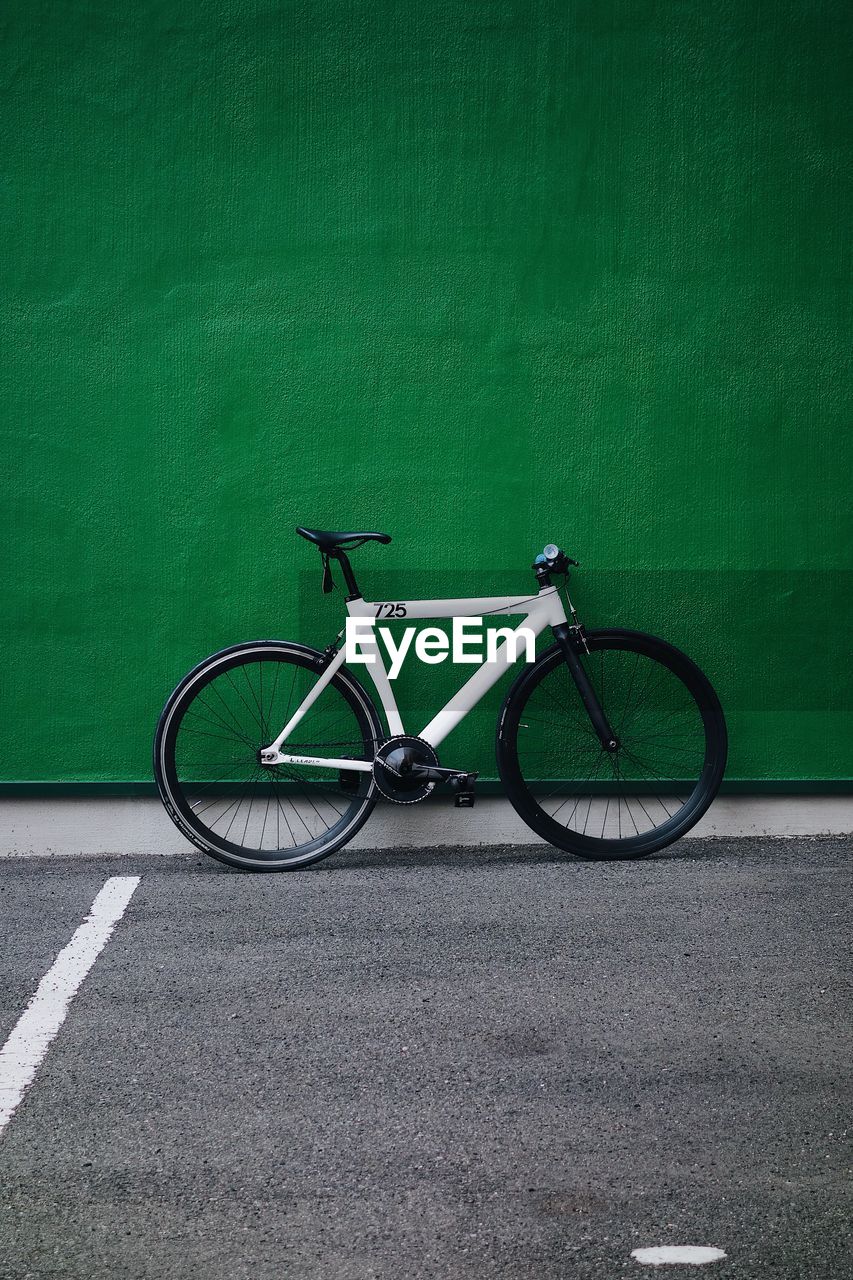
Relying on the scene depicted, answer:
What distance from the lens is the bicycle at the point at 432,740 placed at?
4445 millimetres

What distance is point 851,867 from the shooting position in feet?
14.4

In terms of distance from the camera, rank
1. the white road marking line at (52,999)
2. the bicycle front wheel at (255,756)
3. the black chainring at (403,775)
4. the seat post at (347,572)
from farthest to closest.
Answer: the bicycle front wheel at (255,756) < the seat post at (347,572) < the black chainring at (403,775) < the white road marking line at (52,999)

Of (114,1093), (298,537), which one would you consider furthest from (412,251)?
(114,1093)

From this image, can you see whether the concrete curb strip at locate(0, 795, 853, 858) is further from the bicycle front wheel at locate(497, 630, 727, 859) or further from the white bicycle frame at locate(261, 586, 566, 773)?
the white bicycle frame at locate(261, 586, 566, 773)

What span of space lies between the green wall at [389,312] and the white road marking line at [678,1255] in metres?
2.90

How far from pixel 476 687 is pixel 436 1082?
7.03ft

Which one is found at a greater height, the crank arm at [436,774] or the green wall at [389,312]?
the green wall at [389,312]

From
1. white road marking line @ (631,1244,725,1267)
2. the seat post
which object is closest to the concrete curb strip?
the seat post

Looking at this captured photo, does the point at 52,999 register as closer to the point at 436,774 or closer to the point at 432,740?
the point at 436,774

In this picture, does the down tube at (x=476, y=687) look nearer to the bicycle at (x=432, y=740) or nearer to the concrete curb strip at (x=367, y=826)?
the bicycle at (x=432, y=740)

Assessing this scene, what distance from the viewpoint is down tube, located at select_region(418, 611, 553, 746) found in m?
4.57

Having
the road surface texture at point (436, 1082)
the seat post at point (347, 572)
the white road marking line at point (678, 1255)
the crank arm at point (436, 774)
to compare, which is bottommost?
the road surface texture at point (436, 1082)

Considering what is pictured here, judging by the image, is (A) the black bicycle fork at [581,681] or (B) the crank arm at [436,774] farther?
(A) the black bicycle fork at [581,681]

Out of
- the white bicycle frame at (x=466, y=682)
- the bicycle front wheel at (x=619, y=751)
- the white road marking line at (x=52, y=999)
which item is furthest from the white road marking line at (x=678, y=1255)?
the bicycle front wheel at (x=619, y=751)
